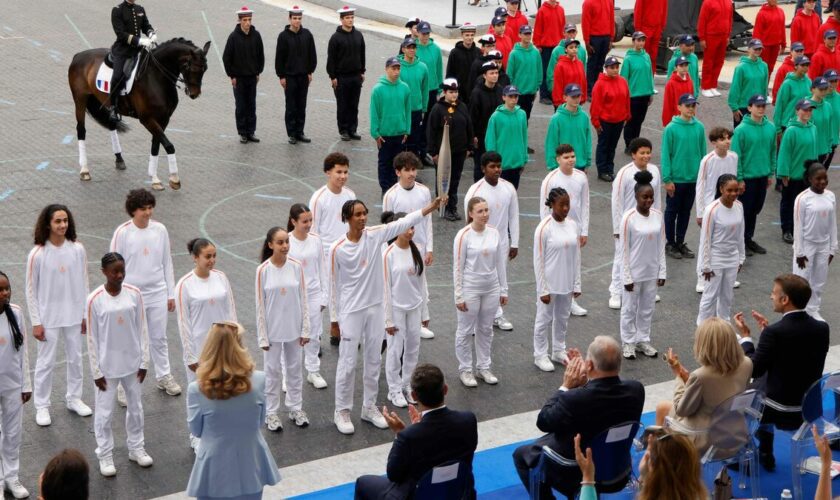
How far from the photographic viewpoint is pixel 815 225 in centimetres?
1370

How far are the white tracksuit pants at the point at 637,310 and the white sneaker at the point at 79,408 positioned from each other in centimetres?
545

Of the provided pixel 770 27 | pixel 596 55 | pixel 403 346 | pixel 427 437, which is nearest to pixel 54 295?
pixel 403 346

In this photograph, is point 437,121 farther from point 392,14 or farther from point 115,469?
point 392,14

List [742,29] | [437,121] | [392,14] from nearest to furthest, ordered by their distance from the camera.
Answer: [437,121]
[742,29]
[392,14]

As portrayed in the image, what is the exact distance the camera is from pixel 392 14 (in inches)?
1174

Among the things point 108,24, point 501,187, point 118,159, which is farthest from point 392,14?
point 501,187

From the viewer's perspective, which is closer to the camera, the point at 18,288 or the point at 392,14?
the point at 18,288

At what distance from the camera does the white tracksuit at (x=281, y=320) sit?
433 inches

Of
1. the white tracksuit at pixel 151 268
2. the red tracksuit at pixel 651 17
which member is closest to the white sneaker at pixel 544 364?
the white tracksuit at pixel 151 268

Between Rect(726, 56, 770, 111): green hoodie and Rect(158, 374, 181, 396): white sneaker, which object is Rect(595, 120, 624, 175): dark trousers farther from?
Rect(158, 374, 181, 396): white sneaker

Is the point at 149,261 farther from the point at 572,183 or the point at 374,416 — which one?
the point at 572,183

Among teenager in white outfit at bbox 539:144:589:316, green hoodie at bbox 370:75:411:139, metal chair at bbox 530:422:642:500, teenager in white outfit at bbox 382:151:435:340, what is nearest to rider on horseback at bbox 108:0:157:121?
green hoodie at bbox 370:75:411:139

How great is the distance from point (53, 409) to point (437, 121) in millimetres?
7304

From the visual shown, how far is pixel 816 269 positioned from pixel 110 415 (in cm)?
801
